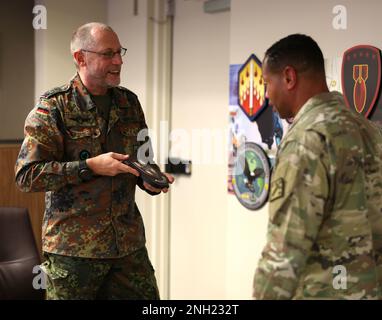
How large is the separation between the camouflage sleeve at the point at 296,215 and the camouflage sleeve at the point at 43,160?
0.89m

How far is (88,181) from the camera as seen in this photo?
81.4 inches

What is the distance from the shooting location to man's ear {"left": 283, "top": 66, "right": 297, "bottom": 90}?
4.95 feet

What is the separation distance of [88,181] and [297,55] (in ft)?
3.18

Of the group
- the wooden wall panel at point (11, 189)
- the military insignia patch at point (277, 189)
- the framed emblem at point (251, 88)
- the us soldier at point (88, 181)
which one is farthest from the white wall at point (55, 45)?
the military insignia patch at point (277, 189)

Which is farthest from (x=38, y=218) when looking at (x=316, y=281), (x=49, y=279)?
(x=316, y=281)

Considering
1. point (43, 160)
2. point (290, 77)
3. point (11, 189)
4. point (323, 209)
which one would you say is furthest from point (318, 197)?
point (11, 189)

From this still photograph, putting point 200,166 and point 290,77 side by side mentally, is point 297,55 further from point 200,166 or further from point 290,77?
point 200,166

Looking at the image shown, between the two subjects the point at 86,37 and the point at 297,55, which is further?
the point at 86,37

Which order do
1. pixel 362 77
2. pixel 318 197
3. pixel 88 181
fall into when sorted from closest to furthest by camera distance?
pixel 318 197, pixel 88 181, pixel 362 77

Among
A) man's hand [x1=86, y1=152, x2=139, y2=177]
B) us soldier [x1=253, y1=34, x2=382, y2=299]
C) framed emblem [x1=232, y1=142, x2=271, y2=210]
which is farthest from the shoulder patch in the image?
framed emblem [x1=232, y1=142, x2=271, y2=210]

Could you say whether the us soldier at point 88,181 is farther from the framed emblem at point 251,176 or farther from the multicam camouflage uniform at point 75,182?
the framed emblem at point 251,176

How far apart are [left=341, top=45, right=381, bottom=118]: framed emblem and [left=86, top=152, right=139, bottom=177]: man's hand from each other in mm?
1103

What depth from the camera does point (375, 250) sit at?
1.55 metres
